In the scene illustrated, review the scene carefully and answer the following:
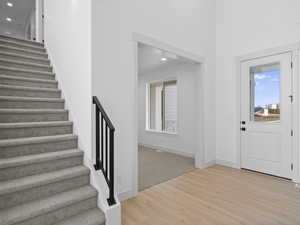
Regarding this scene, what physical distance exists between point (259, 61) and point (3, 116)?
433cm

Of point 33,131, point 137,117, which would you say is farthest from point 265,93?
point 33,131

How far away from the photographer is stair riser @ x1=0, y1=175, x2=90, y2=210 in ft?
4.75

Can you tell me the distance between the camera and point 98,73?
6.84 ft

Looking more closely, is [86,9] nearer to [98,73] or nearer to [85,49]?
[85,49]

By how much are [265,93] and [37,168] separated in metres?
3.86

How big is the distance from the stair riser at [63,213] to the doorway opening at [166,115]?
1050 millimetres

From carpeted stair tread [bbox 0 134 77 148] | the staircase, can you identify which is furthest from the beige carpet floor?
carpeted stair tread [bbox 0 134 77 148]

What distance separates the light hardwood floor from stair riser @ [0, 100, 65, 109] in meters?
1.80

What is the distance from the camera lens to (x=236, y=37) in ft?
11.7

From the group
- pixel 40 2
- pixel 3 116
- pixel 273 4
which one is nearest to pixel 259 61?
pixel 273 4

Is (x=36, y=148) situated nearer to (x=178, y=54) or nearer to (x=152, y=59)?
(x=178, y=54)

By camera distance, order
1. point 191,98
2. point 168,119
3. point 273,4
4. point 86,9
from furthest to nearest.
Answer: point 168,119
point 191,98
point 273,4
point 86,9

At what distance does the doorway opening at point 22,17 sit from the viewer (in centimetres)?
454

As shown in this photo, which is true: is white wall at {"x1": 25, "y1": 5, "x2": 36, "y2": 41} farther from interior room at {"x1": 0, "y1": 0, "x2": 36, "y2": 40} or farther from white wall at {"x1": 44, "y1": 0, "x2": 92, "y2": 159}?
white wall at {"x1": 44, "y1": 0, "x2": 92, "y2": 159}
